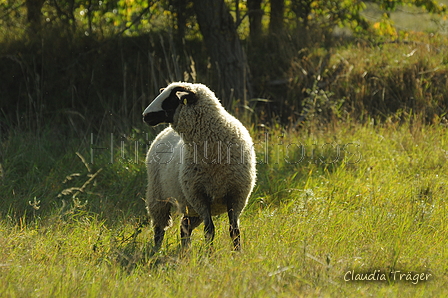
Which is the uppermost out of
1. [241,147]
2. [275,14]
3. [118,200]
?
[275,14]

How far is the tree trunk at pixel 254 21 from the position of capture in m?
11.2

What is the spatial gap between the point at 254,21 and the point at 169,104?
7501 mm

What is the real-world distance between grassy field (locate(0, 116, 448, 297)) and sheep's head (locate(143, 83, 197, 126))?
874 millimetres

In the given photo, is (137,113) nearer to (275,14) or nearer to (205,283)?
(275,14)

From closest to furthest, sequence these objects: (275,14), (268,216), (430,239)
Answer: (430,239), (268,216), (275,14)

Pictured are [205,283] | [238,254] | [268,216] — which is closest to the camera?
[205,283]

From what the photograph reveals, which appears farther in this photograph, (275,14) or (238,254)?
(275,14)

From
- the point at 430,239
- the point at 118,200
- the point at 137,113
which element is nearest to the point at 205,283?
the point at 430,239

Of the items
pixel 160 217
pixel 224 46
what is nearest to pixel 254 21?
pixel 224 46

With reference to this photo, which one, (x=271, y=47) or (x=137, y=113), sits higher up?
(x=271, y=47)

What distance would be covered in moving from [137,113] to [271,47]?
3447 mm

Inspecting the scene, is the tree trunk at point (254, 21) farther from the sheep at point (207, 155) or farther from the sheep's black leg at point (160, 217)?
the sheep at point (207, 155)

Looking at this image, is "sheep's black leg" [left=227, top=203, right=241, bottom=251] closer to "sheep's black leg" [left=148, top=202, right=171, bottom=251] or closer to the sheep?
the sheep

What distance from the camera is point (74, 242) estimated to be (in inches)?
182
